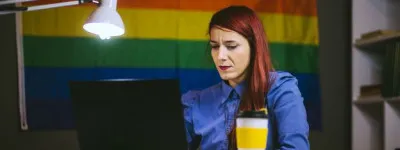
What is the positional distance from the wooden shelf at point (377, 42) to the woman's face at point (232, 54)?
90cm

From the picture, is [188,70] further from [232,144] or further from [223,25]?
[232,144]

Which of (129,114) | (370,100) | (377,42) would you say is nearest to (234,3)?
(377,42)

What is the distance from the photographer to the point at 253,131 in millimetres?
1300

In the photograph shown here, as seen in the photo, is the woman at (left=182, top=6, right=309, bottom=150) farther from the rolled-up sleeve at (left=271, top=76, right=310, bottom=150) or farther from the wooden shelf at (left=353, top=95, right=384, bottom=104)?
the wooden shelf at (left=353, top=95, right=384, bottom=104)

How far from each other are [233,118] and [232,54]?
0.25 metres

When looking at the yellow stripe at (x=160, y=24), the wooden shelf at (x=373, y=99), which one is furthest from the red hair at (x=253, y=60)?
the wooden shelf at (x=373, y=99)

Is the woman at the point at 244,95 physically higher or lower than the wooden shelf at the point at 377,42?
lower

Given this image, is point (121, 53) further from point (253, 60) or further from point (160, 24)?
point (253, 60)

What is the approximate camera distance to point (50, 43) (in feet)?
7.26

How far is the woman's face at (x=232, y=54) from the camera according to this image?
165cm

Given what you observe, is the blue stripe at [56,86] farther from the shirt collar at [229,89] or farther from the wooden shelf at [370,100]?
the wooden shelf at [370,100]

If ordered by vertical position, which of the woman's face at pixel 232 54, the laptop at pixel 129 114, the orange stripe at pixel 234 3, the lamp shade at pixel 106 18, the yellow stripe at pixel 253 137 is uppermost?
the orange stripe at pixel 234 3

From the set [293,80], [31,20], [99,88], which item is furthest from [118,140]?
[31,20]

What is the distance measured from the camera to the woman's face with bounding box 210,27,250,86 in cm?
165
